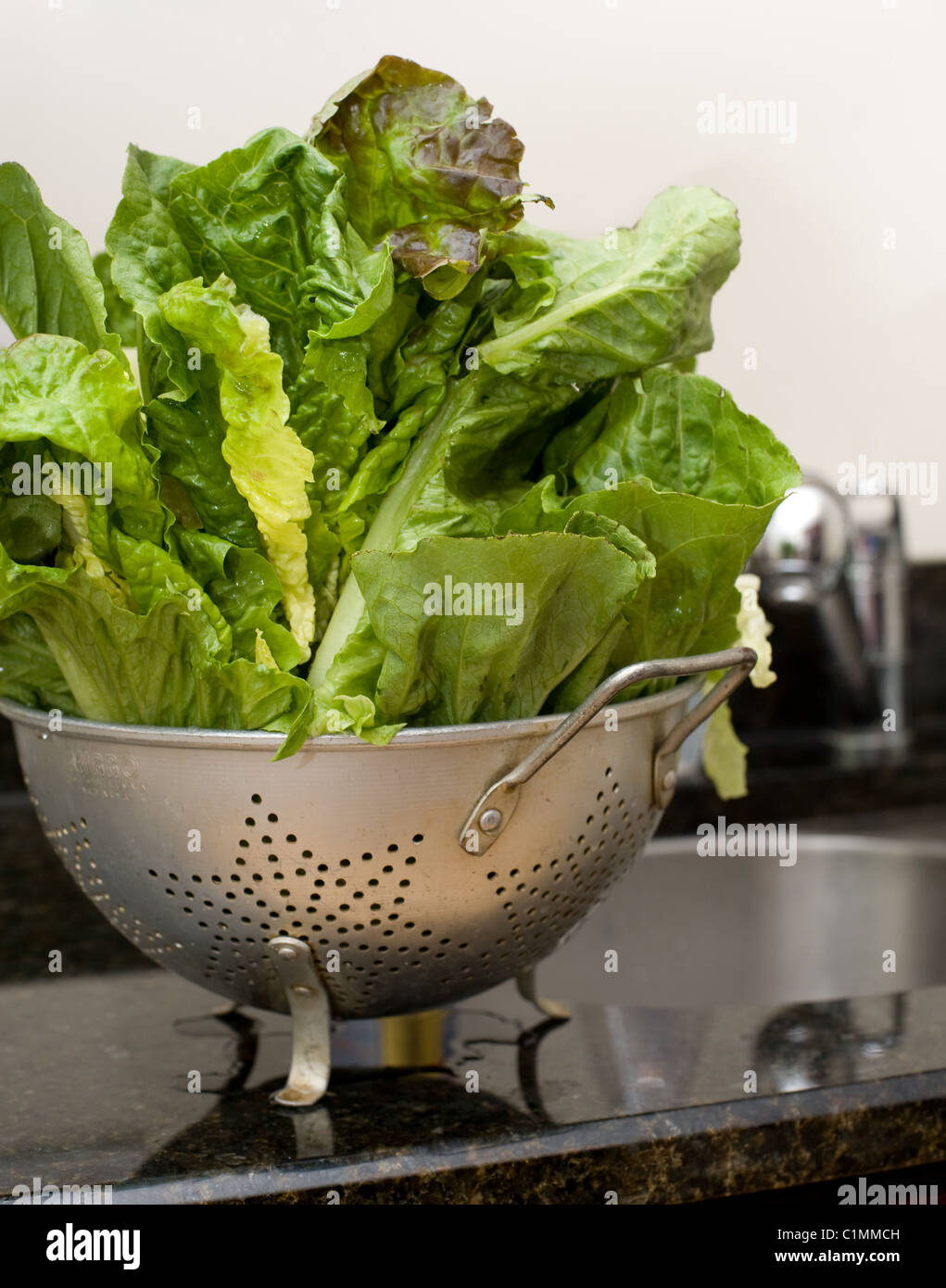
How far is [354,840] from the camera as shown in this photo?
2.15 feet

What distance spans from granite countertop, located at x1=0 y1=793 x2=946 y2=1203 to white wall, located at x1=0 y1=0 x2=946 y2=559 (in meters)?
1.04

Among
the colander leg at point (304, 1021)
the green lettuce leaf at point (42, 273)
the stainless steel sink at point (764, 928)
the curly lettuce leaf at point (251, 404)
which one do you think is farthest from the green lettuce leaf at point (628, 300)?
the stainless steel sink at point (764, 928)

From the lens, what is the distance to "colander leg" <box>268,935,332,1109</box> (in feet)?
2.27

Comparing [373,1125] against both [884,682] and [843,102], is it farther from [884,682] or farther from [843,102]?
[843,102]

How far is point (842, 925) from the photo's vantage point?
1.29m

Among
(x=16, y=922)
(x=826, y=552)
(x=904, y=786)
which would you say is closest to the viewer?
(x=16, y=922)

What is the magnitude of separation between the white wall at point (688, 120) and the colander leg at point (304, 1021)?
110cm

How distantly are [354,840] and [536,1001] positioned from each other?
327mm

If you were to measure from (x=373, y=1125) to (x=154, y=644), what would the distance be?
308mm

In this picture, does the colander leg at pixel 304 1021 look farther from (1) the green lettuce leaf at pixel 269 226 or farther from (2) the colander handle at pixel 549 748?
(1) the green lettuce leaf at pixel 269 226

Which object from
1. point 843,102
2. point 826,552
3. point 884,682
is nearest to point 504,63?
point 843,102

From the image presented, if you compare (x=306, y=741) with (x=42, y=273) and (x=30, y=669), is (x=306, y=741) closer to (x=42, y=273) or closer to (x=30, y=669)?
(x=30, y=669)

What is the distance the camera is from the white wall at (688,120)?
4.77 ft
